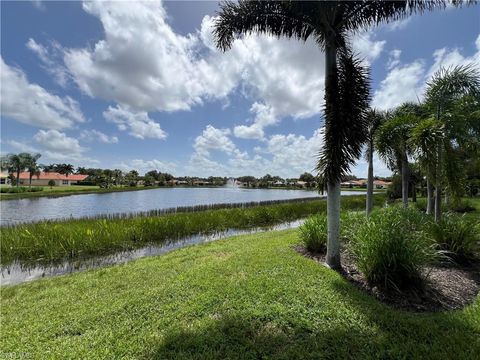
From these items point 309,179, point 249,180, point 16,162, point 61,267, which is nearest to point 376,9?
point 61,267

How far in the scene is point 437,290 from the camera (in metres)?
4.50

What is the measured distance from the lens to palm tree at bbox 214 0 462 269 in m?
5.41

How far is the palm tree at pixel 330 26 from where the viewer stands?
5406 mm

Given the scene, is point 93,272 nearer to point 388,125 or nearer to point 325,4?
point 325,4

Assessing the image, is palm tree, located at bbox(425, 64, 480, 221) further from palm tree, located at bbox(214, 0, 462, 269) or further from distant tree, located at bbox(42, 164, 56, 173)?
distant tree, located at bbox(42, 164, 56, 173)

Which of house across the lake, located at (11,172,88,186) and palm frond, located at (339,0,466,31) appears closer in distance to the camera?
palm frond, located at (339,0,466,31)

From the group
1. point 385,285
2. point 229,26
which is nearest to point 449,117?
point 385,285

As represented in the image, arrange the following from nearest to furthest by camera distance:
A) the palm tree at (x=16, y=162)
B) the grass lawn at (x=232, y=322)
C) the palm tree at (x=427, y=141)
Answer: the grass lawn at (x=232, y=322) → the palm tree at (x=427, y=141) → the palm tree at (x=16, y=162)

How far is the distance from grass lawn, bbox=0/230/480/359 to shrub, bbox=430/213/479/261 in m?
2.25

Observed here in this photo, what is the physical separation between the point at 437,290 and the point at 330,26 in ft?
17.9

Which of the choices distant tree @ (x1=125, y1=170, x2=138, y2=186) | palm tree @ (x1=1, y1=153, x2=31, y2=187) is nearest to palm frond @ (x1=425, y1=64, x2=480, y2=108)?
palm tree @ (x1=1, y1=153, x2=31, y2=187)

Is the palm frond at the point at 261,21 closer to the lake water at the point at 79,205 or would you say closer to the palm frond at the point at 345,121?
the palm frond at the point at 345,121

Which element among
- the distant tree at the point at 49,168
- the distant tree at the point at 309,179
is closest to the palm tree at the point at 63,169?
the distant tree at the point at 49,168

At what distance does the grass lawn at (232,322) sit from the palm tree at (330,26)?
1.83 metres
